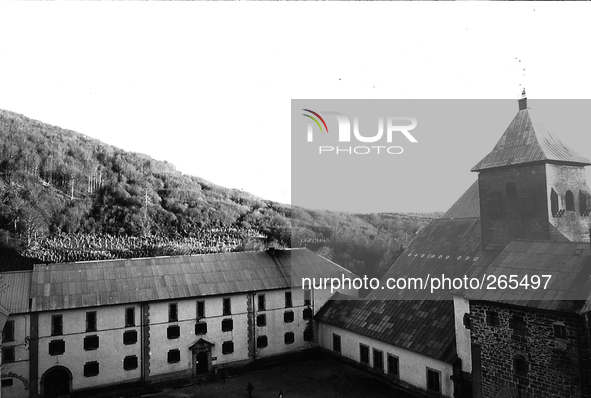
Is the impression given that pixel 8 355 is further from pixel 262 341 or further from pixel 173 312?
pixel 262 341

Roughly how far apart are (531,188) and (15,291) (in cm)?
2727

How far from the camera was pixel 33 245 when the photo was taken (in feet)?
149

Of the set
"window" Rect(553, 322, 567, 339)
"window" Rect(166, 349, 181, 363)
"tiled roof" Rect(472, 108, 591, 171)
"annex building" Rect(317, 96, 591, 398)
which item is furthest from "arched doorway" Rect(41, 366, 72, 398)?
"tiled roof" Rect(472, 108, 591, 171)

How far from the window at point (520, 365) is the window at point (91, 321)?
21.2m

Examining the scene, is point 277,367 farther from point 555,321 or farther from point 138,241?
point 138,241

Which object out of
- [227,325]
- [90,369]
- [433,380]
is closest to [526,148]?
[433,380]


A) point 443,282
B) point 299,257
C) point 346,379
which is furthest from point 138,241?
point 443,282

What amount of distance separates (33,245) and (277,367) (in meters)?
34.0

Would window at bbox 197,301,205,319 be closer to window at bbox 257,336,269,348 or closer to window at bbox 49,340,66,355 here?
window at bbox 257,336,269,348

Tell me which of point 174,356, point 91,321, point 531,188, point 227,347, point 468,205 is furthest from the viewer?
point 468,205

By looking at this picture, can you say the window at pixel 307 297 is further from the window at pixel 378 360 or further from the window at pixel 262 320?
the window at pixel 378 360

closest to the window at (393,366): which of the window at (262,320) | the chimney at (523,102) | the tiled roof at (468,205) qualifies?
the window at (262,320)

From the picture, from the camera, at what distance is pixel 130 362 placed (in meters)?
23.7

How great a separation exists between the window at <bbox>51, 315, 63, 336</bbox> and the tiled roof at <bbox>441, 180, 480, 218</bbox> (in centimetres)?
2606
